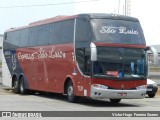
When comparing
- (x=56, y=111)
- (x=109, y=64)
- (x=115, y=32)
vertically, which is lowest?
(x=56, y=111)

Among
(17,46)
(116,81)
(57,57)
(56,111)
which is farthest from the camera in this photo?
(17,46)

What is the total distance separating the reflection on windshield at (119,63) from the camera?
66.3 feet

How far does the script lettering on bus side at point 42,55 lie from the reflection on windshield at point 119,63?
9.80 ft

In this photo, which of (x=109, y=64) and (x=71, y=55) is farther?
(x=71, y=55)

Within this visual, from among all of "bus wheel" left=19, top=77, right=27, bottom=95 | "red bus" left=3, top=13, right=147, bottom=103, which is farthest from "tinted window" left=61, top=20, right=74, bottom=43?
"bus wheel" left=19, top=77, right=27, bottom=95

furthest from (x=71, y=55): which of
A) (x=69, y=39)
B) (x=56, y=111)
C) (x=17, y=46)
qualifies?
(x=17, y=46)

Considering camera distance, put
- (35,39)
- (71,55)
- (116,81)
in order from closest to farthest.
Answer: (116,81), (71,55), (35,39)

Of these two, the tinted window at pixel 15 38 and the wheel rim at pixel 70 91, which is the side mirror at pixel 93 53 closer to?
the wheel rim at pixel 70 91

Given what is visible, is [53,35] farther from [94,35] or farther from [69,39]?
[94,35]

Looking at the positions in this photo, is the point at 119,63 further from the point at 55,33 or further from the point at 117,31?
the point at 55,33

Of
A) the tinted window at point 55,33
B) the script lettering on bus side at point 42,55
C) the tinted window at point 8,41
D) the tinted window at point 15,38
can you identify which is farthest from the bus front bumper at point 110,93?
the tinted window at point 8,41

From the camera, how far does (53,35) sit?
2402cm

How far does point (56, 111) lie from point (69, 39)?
5712mm

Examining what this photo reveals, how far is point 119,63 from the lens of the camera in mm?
20422
